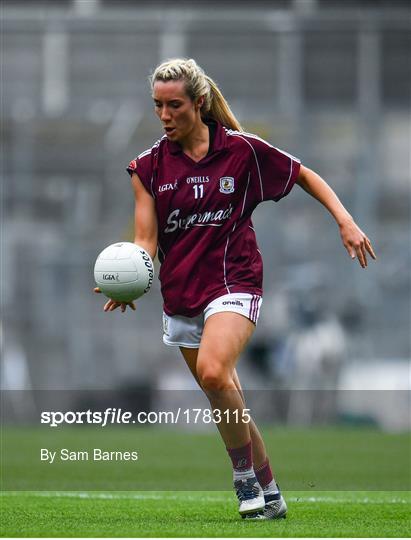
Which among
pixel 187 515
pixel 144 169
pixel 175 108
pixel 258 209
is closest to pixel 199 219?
pixel 144 169

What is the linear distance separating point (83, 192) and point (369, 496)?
10747mm

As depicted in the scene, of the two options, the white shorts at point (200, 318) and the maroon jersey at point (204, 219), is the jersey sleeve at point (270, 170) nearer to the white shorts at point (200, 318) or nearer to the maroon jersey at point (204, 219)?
the maroon jersey at point (204, 219)

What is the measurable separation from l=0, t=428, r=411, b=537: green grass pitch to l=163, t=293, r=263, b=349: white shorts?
77cm

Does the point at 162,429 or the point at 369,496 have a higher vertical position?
the point at 369,496

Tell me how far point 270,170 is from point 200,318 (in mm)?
722

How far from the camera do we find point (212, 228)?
5.93 m

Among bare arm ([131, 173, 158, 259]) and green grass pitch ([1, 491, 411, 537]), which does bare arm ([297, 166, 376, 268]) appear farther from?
green grass pitch ([1, 491, 411, 537])

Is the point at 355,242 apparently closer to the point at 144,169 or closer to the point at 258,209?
the point at 144,169

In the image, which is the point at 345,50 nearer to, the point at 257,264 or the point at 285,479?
the point at 285,479

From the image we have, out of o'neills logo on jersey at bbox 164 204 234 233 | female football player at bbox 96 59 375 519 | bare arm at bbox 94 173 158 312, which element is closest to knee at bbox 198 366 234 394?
female football player at bbox 96 59 375 519

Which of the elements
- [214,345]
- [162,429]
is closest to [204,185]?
[214,345]

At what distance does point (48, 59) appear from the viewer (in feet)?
61.3

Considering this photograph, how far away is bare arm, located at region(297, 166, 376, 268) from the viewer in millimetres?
5793

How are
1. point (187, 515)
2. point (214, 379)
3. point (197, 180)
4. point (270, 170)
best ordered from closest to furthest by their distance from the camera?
point (214, 379) → point (197, 180) → point (270, 170) → point (187, 515)
